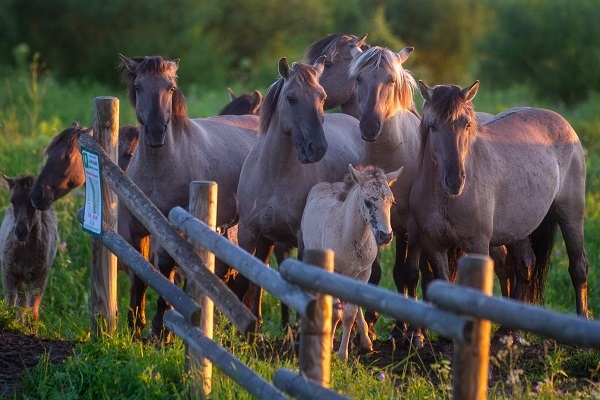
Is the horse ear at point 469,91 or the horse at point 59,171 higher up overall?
the horse ear at point 469,91

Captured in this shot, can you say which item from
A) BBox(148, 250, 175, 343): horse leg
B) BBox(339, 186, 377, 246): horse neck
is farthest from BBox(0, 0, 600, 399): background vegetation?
BBox(339, 186, 377, 246): horse neck

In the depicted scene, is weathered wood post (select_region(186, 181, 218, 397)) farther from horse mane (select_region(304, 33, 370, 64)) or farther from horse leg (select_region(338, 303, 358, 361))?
→ horse mane (select_region(304, 33, 370, 64))

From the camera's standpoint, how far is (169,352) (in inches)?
214

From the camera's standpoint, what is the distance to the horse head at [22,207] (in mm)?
7938

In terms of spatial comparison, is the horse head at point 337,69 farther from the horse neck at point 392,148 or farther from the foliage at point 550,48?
the foliage at point 550,48

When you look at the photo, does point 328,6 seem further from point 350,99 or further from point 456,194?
point 456,194

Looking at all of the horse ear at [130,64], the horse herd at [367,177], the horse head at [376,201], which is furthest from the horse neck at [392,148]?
the horse ear at [130,64]

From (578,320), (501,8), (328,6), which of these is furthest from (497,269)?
(328,6)

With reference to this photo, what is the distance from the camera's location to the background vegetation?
973cm

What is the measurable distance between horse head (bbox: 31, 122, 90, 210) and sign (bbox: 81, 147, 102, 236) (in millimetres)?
1767

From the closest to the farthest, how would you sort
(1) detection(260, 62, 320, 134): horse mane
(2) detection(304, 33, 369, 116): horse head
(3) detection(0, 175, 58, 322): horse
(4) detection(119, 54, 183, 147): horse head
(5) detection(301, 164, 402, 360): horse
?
(5) detection(301, 164, 402, 360): horse
(1) detection(260, 62, 320, 134): horse mane
(4) detection(119, 54, 183, 147): horse head
(3) detection(0, 175, 58, 322): horse
(2) detection(304, 33, 369, 116): horse head

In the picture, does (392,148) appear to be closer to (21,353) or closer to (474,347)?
(21,353)

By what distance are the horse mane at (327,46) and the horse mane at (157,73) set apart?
1.68 metres

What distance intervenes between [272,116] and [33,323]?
244cm
